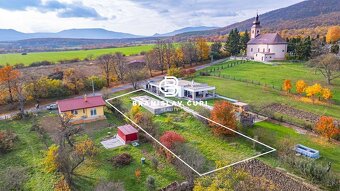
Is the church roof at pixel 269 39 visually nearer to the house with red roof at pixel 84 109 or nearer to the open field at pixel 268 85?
the open field at pixel 268 85

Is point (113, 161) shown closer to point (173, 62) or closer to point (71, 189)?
point (71, 189)

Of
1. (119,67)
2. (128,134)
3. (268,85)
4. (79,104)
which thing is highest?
(119,67)

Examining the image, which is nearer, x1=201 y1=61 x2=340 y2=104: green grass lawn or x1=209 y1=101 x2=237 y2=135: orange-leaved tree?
x1=209 y1=101 x2=237 y2=135: orange-leaved tree

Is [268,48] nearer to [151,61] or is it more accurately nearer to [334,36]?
[334,36]

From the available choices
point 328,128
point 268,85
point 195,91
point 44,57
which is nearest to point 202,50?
point 268,85

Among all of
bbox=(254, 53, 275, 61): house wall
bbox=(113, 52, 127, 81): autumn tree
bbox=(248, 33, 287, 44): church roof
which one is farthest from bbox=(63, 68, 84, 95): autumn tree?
bbox=(248, 33, 287, 44): church roof

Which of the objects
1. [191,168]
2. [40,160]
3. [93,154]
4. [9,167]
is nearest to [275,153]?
[191,168]

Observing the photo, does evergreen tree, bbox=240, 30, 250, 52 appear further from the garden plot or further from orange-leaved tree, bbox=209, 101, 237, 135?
orange-leaved tree, bbox=209, 101, 237, 135
